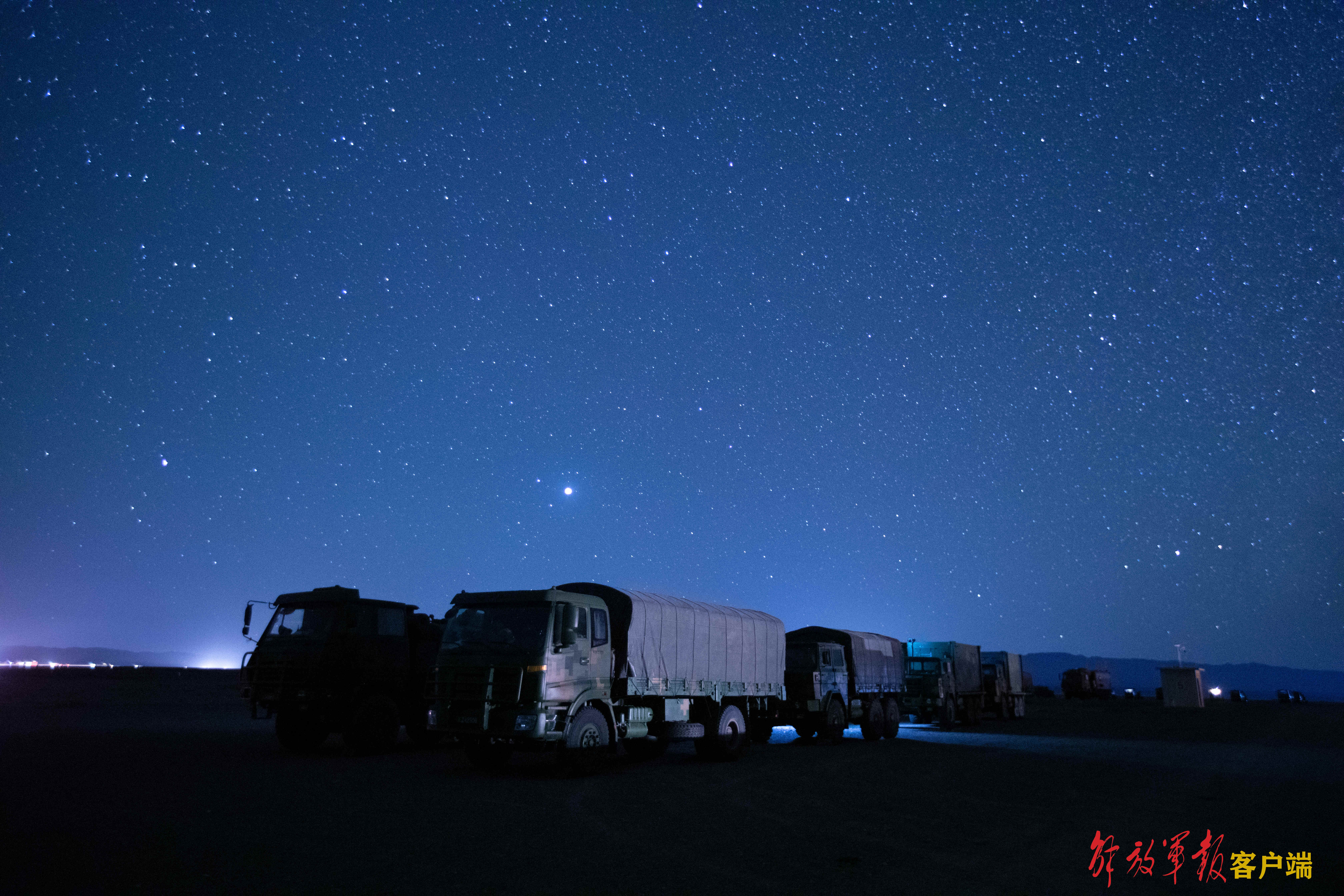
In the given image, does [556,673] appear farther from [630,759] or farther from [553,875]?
[553,875]

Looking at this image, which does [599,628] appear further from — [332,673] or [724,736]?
[332,673]

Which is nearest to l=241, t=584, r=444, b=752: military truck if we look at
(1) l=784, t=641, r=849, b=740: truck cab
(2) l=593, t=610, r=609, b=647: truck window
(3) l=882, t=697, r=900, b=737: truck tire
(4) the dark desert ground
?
(4) the dark desert ground

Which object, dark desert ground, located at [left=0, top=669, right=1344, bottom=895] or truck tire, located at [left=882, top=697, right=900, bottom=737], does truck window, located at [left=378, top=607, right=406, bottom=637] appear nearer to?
dark desert ground, located at [left=0, top=669, right=1344, bottom=895]

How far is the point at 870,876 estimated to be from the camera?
7.82 meters

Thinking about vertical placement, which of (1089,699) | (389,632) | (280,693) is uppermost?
(389,632)

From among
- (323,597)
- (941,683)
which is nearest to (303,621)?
(323,597)

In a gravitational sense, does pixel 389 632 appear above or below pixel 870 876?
above

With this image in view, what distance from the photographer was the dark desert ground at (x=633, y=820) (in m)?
7.61

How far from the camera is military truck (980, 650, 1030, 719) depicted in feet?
133

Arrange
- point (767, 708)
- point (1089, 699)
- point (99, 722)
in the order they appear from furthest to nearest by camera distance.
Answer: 1. point (1089, 699)
2. point (99, 722)
3. point (767, 708)

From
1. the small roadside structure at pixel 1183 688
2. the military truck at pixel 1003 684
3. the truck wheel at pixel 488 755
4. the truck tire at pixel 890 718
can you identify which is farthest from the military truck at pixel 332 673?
the small roadside structure at pixel 1183 688

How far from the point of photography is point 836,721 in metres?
24.7

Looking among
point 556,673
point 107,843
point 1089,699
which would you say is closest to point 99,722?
point 556,673

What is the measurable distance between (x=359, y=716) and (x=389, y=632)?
2192mm
